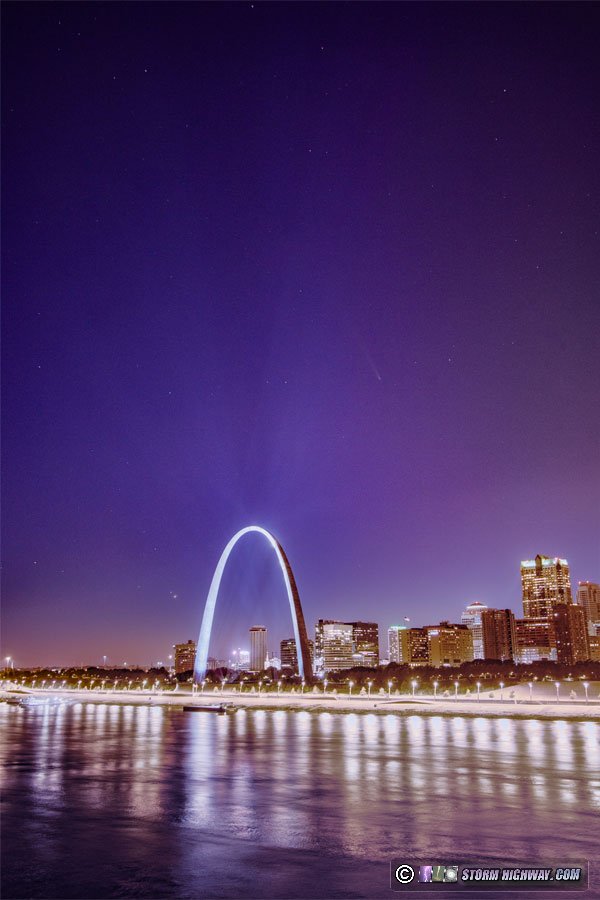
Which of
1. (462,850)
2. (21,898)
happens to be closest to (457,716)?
(462,850)

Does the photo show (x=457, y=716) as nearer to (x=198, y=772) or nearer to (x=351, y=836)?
(x=198, y=772)

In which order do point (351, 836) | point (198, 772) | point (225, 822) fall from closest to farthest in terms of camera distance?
point (351, 836) < point (225, 822) < point (198, 772)

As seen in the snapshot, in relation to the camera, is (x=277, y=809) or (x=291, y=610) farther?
(x=291, y=610)

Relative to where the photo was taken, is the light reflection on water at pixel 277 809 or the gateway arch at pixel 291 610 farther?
the gateway arch at pixel 291 610

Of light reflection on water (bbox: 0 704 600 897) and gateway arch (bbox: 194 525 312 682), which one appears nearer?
light reflection on water (bbox: 0 704 600 897)
